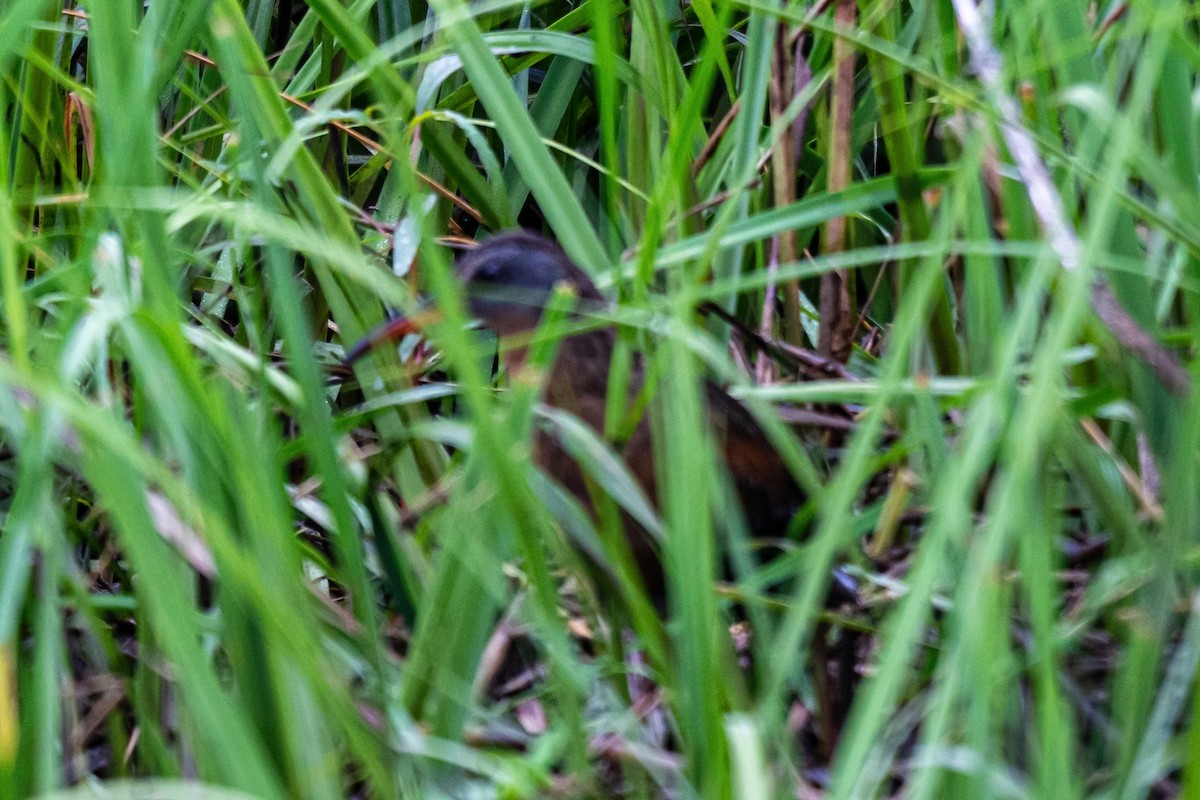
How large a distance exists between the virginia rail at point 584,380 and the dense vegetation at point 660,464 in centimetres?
6

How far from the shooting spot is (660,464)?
1368 millimetres

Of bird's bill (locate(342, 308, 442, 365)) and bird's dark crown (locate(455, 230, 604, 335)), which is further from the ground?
bird's dark crown (locate(455, 230, 604, 335))

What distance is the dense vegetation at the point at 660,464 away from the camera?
3.50 feet

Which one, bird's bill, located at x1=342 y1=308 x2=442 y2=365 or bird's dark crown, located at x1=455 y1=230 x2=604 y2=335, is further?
bird's dark crown, located at x1=455 y1=230 x2=604 y2=335

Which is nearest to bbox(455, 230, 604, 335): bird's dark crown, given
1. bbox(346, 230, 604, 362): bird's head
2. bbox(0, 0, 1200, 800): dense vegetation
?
bbox(346, 230, 604, 362): bird's head

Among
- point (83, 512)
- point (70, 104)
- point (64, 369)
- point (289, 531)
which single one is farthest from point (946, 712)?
point (70, 104)

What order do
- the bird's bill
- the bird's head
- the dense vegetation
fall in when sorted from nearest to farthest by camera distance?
the dense vegetation
the bird's bill
the bird's head

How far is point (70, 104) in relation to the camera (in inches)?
89.2

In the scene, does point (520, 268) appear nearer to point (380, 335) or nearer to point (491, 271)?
point (491, 271)

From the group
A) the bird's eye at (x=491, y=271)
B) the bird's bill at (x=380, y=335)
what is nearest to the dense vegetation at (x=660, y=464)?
the bird's bill at (x=380, y=335)

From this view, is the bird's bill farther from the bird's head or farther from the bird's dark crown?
the bird's dark crown

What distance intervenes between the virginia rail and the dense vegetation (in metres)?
0.06

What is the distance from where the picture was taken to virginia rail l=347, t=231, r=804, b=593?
6.01 ft

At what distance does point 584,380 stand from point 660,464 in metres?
0.59
